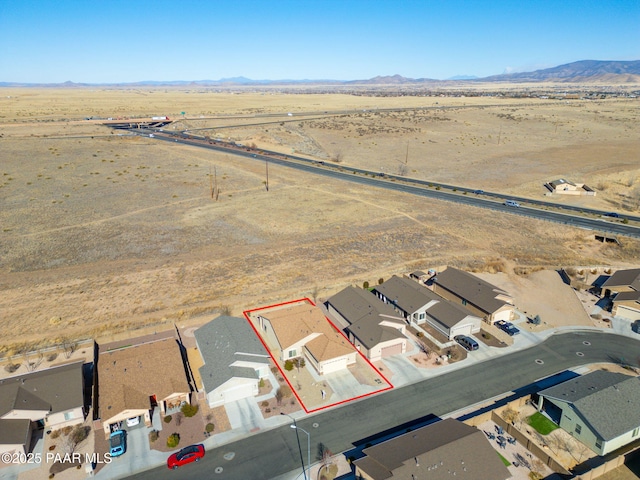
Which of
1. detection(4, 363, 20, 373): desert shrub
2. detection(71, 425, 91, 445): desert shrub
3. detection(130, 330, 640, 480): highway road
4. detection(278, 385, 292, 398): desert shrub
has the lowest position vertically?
detection(130, 330, 640, 480): highway road

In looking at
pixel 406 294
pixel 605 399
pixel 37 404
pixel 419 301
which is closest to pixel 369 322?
pixel 419 301

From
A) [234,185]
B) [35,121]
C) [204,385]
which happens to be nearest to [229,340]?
[204,385]

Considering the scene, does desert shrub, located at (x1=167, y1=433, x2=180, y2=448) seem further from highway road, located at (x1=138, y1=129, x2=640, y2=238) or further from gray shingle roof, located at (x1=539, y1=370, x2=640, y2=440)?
highway road, located at (x1=138, y1=129, x2=640, y2=238)

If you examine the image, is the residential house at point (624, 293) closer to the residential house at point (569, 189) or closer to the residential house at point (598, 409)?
the residential house at point (598, 409)

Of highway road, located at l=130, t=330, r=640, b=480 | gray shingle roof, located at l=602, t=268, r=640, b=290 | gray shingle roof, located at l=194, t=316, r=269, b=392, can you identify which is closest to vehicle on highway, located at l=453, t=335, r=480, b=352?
highway road, located at l=130, t=330, r=640, b=480

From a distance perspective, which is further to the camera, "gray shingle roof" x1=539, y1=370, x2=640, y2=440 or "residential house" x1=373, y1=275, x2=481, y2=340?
"residential house" x1=373, y1=275, x2=481, y2=340

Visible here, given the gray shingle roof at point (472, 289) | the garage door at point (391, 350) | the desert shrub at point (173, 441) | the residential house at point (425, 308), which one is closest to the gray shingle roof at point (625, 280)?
the gray shingle roof at point (472, 289)

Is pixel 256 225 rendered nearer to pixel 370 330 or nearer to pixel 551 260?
pixel 370 330
